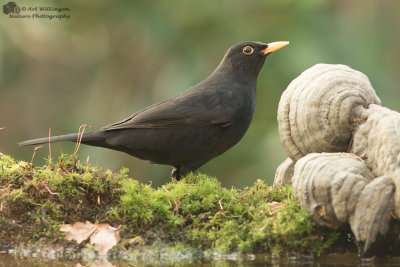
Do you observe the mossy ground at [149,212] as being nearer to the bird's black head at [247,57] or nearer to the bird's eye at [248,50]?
the bird's black head at [247,57]

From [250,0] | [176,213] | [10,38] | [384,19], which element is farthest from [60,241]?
[384,19]

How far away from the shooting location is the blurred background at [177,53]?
8438mm

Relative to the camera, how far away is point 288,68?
322 inches

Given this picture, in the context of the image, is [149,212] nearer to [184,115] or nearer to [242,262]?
[242,262]

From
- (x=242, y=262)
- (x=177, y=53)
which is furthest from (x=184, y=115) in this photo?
(x=177, y=53)

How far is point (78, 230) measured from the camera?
13.2ft

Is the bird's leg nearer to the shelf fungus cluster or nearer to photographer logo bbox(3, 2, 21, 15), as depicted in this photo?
the shelf fungus cluster

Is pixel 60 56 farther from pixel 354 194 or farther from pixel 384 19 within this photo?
pixel 354 194

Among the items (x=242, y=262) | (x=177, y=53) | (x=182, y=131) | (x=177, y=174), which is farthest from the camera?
(x=177, y=53)

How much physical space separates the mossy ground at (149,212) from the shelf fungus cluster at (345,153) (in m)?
0.21

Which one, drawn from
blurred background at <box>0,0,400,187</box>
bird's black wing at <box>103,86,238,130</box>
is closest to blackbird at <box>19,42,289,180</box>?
bird's black wing at <box>103,86,238,130</box>

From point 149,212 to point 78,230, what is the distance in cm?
44

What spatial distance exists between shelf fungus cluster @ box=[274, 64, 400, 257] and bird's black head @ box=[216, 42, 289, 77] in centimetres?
184

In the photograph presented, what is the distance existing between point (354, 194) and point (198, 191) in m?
1.16
